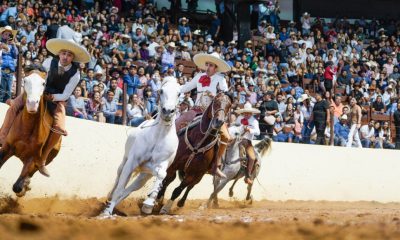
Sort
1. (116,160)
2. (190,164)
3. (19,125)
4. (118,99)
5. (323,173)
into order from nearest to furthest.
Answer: (19,125), (190,164), (116,160), (118,99), (323,173)

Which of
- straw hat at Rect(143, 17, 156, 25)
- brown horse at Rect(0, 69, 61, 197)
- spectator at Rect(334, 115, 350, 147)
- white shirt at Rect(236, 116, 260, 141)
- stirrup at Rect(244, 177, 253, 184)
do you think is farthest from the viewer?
straw hat at Rect(143, 17, 156, 25)

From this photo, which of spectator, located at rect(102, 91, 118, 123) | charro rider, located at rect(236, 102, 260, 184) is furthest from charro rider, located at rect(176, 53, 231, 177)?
spectator, located at rect(102, 91, 118, 123)

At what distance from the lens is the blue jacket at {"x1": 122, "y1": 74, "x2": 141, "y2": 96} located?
16.6m

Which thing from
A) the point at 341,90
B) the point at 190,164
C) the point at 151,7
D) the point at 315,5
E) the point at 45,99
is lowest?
the point at 190,164

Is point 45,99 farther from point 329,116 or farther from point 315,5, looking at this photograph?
point 315,5

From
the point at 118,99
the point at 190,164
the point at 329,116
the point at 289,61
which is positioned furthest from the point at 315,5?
the point at 190,164

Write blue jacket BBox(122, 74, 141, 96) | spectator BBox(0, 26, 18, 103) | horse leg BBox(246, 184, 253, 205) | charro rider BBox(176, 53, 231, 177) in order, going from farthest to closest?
blue jacket BBox(122, 74, 141, 96) → horse leg BBox(246, 184, 253, 205) → spectator BBox(0, 26, 18, 103) → charro rider BBox(176, 53, 231, 177)

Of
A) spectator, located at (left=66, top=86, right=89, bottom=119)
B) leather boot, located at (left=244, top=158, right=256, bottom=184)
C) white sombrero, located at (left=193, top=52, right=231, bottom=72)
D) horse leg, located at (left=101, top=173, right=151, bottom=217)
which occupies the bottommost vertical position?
horse leg, located at (left=101, top=173, right=151, bottom=217)

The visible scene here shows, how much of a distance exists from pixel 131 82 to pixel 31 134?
6.54m

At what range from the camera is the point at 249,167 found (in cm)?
1547

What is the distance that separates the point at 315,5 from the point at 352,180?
14.2 m

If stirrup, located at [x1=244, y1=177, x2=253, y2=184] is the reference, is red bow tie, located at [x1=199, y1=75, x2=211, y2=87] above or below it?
above

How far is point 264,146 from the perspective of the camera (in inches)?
639

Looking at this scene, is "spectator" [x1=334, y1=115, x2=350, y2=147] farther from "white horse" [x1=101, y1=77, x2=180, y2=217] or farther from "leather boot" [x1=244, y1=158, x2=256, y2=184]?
"white horse" [x1=101, y1=77, x2=180, y2=217]
